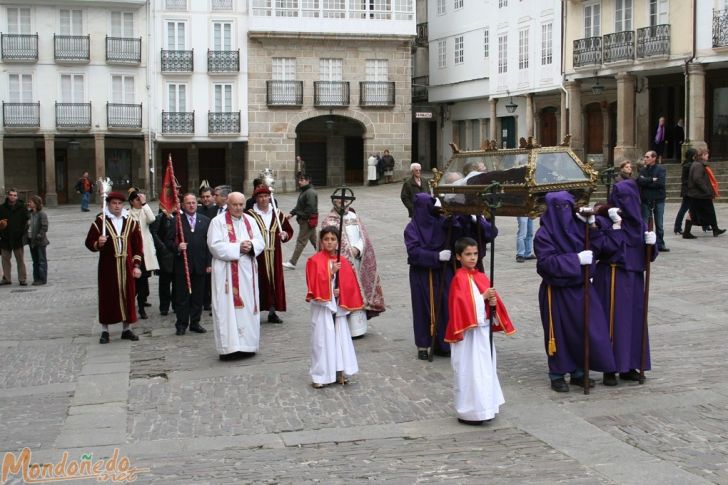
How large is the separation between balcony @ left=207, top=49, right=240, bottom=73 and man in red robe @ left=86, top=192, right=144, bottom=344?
3014cm

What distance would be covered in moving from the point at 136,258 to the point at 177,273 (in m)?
0.67

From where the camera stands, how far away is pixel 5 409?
8.91 m

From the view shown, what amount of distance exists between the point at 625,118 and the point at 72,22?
23.4 m

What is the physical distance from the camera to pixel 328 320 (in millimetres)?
9242

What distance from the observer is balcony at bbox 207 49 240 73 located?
4125 centimetres

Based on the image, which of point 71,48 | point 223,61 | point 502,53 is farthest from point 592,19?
point 71,48

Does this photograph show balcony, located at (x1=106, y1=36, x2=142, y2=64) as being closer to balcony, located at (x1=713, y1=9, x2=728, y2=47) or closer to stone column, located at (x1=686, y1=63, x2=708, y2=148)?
stone column, located at (x1=686, y1=63, x2=708, y2=148)

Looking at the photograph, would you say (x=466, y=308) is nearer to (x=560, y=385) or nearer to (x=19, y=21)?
(x=560, y=385)

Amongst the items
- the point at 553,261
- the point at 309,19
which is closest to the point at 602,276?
the point at 553,261

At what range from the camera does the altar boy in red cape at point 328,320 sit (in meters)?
9.20

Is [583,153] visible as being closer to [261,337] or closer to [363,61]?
[363,61]

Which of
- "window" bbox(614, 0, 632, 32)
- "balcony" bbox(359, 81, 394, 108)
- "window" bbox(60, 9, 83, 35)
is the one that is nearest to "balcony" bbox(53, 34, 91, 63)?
"window" bbox(60, 9, 83, 35)

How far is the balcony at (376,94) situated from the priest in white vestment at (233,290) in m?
32.2

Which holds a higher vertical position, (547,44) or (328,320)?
(547,44)
